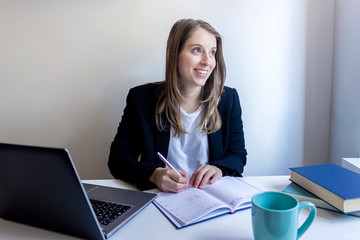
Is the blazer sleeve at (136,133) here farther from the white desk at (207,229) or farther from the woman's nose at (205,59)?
the white desk at (207,229)

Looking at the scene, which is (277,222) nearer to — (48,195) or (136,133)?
(48,195)

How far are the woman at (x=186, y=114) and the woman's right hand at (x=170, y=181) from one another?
29 centimetres

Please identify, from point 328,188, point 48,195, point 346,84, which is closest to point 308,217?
point 328,188

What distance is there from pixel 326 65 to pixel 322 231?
3.80 ft

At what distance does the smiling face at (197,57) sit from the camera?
1.21m

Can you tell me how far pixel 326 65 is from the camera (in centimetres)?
154

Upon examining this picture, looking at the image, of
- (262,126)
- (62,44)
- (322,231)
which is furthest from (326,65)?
(62,44)

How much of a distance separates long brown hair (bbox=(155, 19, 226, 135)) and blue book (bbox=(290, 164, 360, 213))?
48 cm

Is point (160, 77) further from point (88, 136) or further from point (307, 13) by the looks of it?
point (307, 13)

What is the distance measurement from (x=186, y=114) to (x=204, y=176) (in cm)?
41

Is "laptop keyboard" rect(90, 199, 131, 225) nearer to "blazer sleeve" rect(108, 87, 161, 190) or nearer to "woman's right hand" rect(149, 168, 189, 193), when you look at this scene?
"woman's right hand" rect(149, 168, 189, 193)

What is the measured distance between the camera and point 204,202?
778 mm

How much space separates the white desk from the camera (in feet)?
2.10

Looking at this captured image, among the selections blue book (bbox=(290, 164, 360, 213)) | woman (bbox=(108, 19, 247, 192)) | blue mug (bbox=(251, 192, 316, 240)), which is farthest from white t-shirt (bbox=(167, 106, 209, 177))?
blue mug (bbox=(251, 192, 316, 240))
